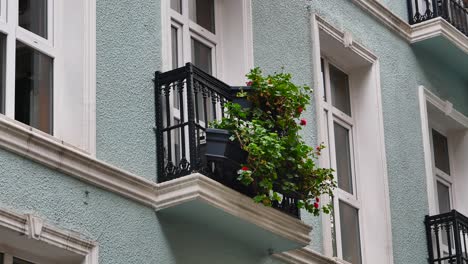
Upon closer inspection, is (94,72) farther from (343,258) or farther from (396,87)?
(396,87)

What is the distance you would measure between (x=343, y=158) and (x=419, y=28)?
8.47 feet

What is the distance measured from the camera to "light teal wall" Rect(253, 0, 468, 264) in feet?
49.7

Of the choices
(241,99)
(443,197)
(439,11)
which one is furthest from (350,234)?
(439,11)

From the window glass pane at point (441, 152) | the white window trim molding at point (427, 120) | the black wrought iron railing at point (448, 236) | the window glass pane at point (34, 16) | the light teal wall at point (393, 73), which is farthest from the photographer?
the window glass pane at point (441, 152)

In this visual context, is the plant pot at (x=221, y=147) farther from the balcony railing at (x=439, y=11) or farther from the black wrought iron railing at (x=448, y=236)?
the balcony railing at (x=439, y=11)

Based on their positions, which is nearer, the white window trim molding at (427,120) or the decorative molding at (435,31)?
the white window trim molding at (427,120)

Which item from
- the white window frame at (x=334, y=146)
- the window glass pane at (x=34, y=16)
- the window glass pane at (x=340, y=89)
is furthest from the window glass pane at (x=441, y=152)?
the window glass pane at (x=34, y=16)

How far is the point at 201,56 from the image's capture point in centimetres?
1421

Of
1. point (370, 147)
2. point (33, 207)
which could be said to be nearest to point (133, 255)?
point (33, 207)

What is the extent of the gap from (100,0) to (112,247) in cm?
242

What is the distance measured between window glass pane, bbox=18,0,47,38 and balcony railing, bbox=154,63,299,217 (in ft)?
4.22

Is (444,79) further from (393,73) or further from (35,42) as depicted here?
(35,42)

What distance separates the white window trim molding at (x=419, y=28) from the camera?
17578 mm

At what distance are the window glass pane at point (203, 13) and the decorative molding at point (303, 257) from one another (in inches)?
102
